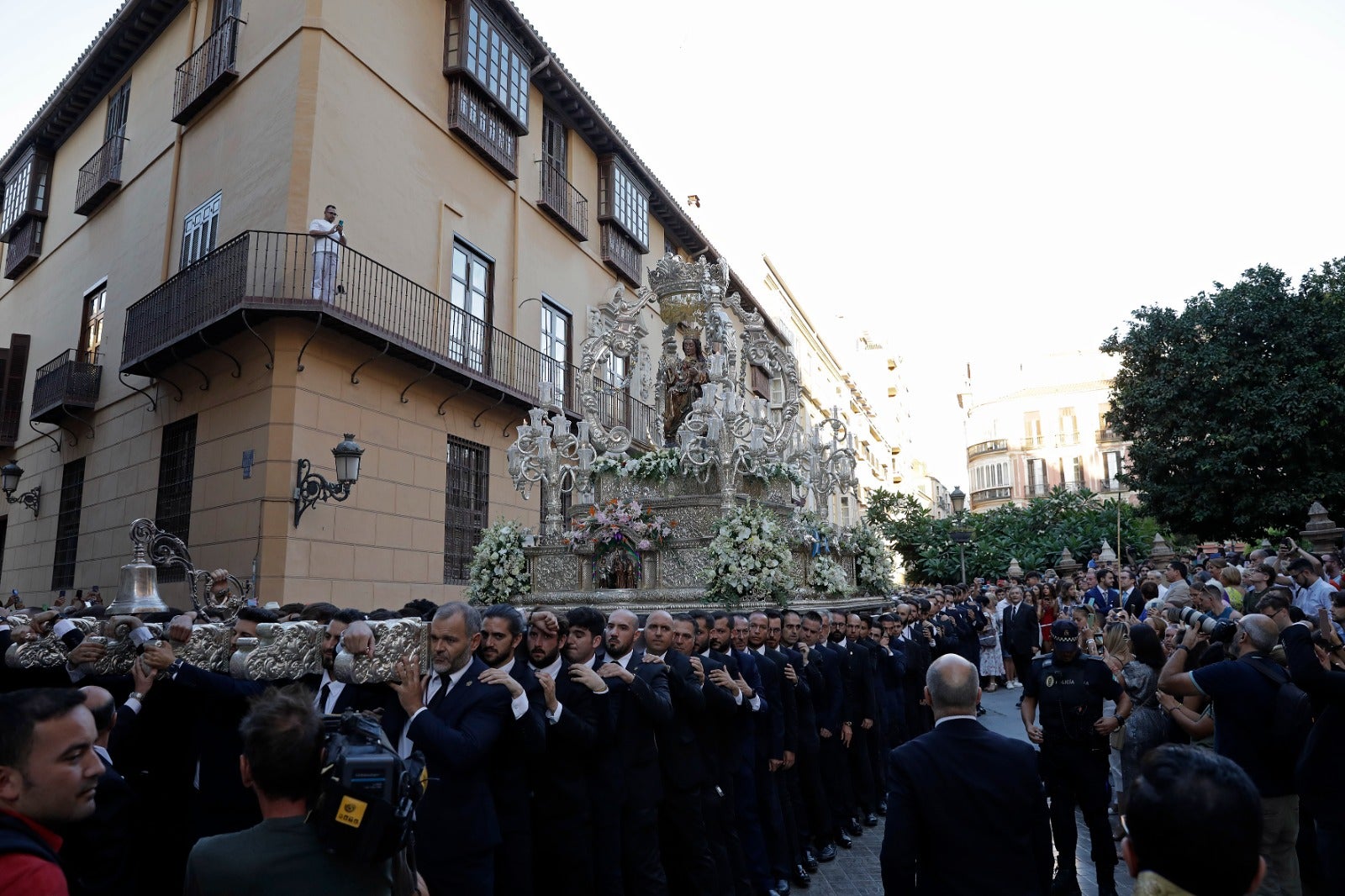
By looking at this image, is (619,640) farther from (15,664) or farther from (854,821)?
(854,821)

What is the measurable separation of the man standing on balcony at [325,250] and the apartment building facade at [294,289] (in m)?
0.07

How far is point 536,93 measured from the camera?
62.8 feet

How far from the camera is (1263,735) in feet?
16.2

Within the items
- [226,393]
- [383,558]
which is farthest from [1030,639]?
[226,393]

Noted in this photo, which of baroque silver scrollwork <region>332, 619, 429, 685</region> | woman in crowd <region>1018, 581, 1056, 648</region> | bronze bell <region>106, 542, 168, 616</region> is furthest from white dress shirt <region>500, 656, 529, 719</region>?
woman in crowd <region>1018, 581, 1056, 648</region>

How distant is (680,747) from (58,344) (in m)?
19.4

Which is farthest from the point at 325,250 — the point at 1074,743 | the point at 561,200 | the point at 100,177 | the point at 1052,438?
the point at 1052,438

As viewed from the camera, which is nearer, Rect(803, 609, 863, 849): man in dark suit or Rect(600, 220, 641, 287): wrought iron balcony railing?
Rect(803, 609, 863, 849): man in dark suit

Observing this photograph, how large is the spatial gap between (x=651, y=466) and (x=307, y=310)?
5.31 metres

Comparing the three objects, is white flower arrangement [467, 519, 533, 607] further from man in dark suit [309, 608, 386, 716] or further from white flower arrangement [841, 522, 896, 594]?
man in dark suit [309, 608, 386, 716]

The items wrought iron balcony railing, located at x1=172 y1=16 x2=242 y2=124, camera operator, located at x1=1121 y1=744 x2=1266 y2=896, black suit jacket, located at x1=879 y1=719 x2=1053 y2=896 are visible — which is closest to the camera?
camera operator, located at x1=1121 y1=744 x2=1266 y2=896

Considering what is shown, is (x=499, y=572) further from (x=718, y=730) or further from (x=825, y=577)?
(x=718, y=730)

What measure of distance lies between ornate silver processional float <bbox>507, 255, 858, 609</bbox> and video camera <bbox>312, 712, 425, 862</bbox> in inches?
297

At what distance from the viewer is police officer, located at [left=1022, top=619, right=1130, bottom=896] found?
19.4 ft
